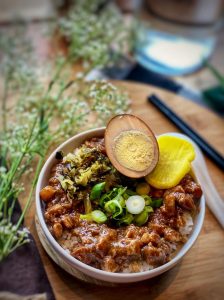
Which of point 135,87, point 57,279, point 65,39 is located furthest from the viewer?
point 65,39

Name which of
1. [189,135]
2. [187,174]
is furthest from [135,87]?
[187,174]

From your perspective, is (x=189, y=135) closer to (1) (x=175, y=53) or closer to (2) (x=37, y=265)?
(2) (x=37, y=265)

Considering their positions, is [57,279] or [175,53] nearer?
[57,279]

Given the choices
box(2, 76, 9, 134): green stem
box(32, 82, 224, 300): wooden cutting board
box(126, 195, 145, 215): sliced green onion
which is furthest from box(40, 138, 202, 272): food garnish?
box(2, 76, 9, 134): green stem

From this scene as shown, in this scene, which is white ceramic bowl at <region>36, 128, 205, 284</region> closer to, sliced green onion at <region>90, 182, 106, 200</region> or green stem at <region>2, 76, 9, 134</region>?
sliced green onion at <region>90, 182, 106, 200</region>

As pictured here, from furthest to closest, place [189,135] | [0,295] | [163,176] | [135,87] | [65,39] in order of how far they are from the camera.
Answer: [65,39] < [135,87] < [189,135] < [163,176] < [0,295]

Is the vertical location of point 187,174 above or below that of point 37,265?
above

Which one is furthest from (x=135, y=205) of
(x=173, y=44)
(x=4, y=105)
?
(x=173, y=44)
